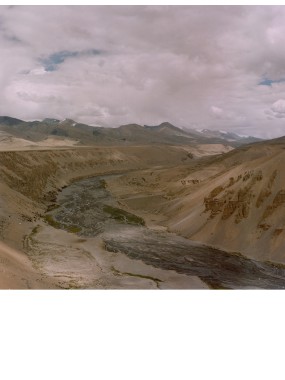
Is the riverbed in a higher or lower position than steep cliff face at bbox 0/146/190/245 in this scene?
lower

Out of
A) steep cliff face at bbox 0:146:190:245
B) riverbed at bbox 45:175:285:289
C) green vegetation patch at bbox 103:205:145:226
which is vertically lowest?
riverbed at bbox 45:175:285:289

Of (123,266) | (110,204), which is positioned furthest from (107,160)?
(123,266)

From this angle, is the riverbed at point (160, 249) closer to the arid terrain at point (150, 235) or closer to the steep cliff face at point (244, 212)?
the arid terrain at point (150, 235)

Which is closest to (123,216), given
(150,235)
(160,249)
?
(150,235)

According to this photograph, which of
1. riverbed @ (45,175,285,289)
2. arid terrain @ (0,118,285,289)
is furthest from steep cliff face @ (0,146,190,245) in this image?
riverbed @ (45,175,285,289)

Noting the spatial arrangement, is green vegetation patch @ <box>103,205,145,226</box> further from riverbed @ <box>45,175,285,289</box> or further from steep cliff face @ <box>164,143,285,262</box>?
steep cliff face @ <box>164,143,285,262</box>

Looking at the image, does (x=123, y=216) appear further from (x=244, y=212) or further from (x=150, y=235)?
(x=244, y=212)
